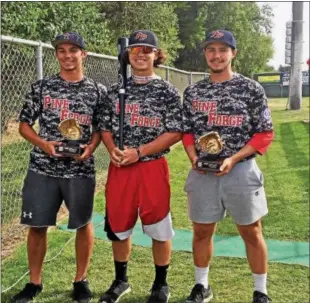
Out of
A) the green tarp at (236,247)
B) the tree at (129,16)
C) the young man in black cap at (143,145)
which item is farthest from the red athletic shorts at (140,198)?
the tree at (129,16)

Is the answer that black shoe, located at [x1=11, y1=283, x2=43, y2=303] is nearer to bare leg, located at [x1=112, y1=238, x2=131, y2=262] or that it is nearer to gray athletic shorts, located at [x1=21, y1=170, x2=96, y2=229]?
gray athletic shorts, located at [x1=21, y1=170, x2=96, y2=229]

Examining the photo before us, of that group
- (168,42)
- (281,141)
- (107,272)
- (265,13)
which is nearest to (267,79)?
(281,141)

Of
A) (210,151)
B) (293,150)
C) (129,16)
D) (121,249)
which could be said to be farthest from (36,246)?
(129,16)

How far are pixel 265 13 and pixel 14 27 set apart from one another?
30146 millimetres

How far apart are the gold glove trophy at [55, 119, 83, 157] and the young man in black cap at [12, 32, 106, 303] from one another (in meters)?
0.05

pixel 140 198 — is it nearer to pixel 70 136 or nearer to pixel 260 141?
pixel 70 136

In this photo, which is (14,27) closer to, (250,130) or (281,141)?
(250,130)

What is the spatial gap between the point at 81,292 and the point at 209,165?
1.35 metres

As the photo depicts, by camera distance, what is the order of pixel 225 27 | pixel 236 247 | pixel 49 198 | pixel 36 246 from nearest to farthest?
pixel 49 198, pixel 36 246, pixel 236 247, pixel 225 27

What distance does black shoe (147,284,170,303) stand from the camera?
3324 mm

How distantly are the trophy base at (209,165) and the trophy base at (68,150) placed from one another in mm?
776

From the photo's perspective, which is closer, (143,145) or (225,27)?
(143,145)

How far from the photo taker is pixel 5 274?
3.89 meters

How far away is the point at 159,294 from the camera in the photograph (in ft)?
11.0
